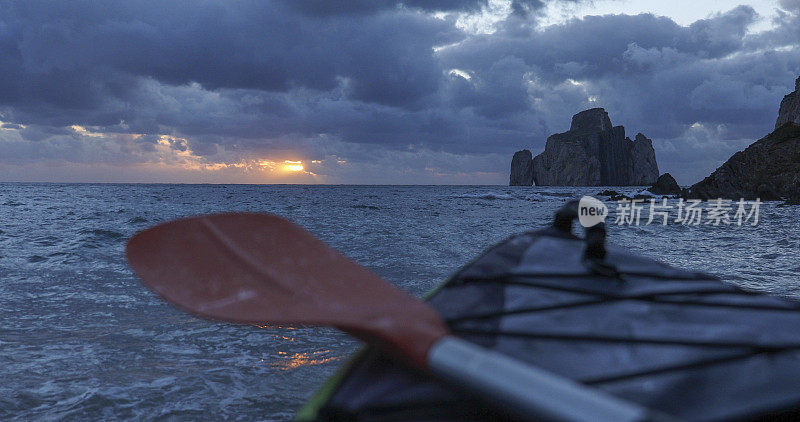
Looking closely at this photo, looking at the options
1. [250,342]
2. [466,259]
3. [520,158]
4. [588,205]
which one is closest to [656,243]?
[466,259]

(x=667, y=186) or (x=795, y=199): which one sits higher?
(x=667, y=186)

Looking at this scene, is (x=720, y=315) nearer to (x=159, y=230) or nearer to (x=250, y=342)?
(x=159, y=230)

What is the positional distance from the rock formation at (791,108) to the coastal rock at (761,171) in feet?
47.5

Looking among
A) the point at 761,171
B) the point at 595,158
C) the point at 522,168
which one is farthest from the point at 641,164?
the point at 761,171

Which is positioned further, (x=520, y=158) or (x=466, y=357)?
(x=520, y=158)

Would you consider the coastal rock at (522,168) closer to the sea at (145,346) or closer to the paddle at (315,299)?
the sea at (145,346)

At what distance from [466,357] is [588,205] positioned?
85cm

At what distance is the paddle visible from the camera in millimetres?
751

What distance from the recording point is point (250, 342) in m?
4.11

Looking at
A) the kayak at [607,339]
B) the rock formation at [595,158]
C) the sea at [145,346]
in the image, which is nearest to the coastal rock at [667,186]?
the sea at [145,346]

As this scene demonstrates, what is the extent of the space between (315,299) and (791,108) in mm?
69610

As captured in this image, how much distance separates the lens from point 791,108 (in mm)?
52000

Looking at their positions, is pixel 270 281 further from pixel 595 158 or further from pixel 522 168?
pixel 522 168

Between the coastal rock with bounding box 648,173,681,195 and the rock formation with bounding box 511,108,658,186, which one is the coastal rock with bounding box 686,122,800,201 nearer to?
the coastal rock with bounding box 648,173,681,195
